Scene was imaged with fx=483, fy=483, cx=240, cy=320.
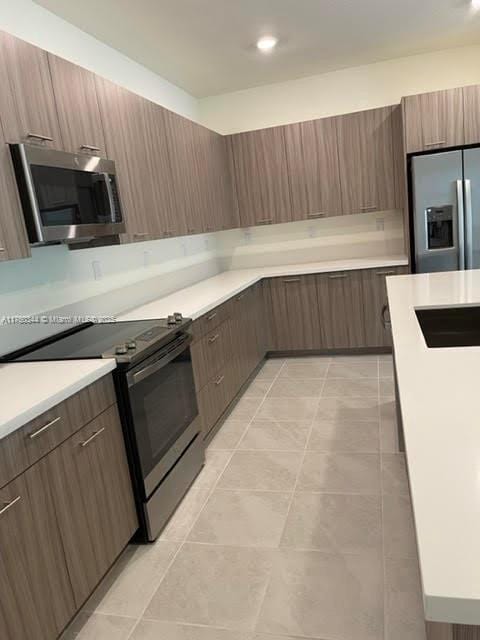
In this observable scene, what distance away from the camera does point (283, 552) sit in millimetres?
2070

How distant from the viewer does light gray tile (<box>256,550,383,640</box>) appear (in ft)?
5.45

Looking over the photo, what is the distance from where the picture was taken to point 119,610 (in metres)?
1.85

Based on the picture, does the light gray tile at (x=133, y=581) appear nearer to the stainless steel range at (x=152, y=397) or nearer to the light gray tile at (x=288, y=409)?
the stainless steel range at (x=152, y=397)

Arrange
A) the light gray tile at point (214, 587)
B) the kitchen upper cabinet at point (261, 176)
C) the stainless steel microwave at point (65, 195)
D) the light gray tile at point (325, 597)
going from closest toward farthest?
1. the light gray tile at point (325, 597)
2. the light gray tile at point (214, 587)
3. the stainless steel microwave at point (65, 195)
4. the kitchen upper cabinet at point (261, 176)

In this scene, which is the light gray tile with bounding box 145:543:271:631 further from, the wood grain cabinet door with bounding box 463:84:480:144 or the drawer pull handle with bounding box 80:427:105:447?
the wood grain cabinet door with bounding box 463:84:480:144

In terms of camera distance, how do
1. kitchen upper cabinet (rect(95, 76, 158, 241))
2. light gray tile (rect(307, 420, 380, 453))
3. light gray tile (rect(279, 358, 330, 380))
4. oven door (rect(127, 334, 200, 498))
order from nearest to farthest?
1. oven door (rect(127, 334, 200, 498))
2. kitchen upper cabinet (rect(95, 76, 158, 241))
3. light gray tile (rect(307, 420, 380, 453))
4. light gray tile (rect(279, 358, 330, 380))

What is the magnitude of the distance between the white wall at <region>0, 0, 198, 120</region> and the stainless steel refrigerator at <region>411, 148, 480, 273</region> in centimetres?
229

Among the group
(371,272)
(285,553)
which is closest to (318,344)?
(371,272)

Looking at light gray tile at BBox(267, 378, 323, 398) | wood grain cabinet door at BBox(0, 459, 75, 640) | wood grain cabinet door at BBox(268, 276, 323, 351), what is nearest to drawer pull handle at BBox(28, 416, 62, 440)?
wood grain cabinet door at BBox(0, 459, 75, 640)

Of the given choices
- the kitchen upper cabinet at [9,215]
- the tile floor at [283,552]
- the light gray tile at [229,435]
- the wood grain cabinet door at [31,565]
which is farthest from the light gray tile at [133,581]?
the kitchen upper cabinet at [9,215]

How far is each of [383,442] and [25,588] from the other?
2.08 metres

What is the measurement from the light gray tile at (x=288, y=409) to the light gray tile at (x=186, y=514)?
0.98 m

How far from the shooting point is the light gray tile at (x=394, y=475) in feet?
7.90

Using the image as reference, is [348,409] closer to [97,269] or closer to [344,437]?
[344,437]
